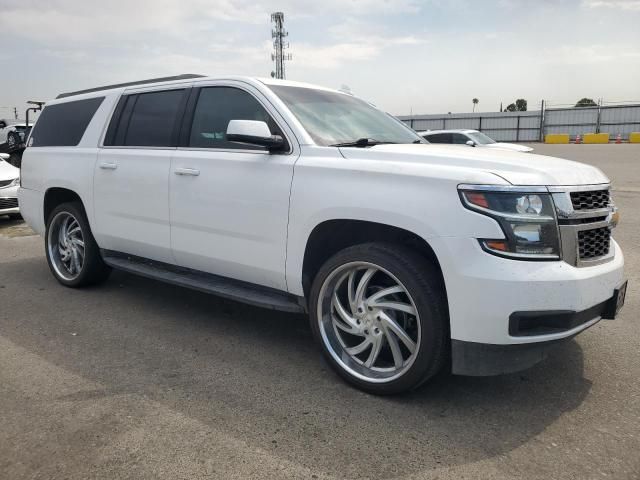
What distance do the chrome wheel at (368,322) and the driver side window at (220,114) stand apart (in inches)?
45.6

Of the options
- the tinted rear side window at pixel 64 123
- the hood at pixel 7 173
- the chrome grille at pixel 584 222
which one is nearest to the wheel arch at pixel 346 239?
the chrome grille at pixel 584 222

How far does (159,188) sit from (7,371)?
163 centimetres

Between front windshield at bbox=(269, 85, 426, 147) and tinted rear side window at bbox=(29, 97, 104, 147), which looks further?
tinted rear side window at bbox=(29, 97, 104, 147)

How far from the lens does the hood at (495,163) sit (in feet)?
9.26

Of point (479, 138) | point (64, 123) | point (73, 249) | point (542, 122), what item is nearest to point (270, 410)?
point (73, 249)

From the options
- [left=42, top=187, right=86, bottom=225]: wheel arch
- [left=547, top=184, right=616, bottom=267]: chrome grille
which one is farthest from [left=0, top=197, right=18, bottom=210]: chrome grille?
[left=547, top=184, right=616, bottom=267]: chrome grille

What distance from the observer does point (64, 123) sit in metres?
5.54

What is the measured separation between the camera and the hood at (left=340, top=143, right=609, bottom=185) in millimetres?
2822

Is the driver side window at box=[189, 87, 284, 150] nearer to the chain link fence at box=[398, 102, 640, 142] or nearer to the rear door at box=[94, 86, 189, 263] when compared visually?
the rear door at box=[94, 86, 189, 263]

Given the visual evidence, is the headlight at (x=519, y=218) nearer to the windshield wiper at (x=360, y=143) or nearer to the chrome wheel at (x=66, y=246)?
the windshield wiper at (x=360, y=143)

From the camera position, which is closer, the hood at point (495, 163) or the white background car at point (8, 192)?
the hood at point (495, 163)

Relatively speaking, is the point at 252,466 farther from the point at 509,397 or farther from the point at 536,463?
the point at 509,397

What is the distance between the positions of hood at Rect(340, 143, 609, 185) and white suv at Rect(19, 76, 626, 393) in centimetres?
1

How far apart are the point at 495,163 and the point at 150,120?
294 cm
